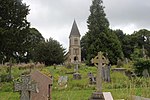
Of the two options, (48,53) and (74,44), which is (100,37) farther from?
(74,44)

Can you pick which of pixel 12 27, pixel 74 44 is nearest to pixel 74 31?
pixel 74 44

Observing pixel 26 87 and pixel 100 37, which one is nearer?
pixel 26 87

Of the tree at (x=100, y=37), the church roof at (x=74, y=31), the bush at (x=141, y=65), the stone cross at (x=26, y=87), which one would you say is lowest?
the stone cross at (x=26, y=87)

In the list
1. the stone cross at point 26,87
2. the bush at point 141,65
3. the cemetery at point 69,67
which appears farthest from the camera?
the bush at point 141,65

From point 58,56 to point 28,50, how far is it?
819 inches

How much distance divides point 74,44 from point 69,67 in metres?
45.0

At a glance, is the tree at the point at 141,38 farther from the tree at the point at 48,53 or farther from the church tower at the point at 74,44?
the tree at the point at 48,53

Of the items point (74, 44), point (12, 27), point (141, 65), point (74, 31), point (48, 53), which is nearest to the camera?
point (12, 27)

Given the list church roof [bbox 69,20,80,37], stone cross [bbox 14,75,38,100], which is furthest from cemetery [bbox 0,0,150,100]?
church roof [bbox 69,20,80,37]

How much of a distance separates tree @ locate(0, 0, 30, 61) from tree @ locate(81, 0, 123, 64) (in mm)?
24884

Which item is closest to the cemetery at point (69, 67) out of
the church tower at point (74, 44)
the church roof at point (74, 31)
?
the church tower at point (74, 44)

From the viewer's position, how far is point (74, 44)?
79.5m

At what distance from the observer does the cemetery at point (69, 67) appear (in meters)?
9.59

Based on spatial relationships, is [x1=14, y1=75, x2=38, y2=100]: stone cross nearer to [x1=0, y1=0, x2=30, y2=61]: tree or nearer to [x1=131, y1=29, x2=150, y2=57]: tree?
[x1=0, y1=0, x2=30, y2=61]: tree
